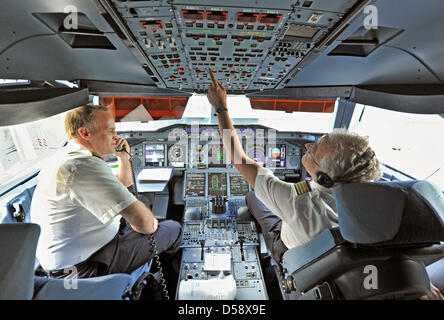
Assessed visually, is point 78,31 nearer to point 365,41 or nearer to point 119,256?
point 119,256

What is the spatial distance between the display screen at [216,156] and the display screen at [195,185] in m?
0.24

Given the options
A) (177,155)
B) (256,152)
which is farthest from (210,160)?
(256,152)

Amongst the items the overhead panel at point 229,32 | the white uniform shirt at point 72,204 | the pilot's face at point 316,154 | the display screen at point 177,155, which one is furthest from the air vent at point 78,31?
the display screen at point 177,155

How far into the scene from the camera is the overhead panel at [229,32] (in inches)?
34.4

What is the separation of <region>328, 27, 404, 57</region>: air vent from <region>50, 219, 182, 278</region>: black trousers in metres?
1.95

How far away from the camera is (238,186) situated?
11.1 ft

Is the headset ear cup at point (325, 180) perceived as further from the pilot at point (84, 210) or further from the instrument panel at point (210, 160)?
the instrument panel at point (210, 160)

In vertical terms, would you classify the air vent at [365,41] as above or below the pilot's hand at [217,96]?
above

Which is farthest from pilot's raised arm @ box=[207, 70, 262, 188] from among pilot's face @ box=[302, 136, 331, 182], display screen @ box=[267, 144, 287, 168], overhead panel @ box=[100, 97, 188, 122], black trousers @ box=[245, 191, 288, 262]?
display screen @ box=[267, 144, 287, 168]

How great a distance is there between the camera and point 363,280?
0.91 meters

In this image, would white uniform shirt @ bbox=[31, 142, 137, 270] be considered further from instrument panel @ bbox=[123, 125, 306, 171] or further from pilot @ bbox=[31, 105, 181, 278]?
instrument panel @ bbox=[123, 125, 306, 171]

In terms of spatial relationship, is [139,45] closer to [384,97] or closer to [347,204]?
[347,204]

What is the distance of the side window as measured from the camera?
8.40ft
